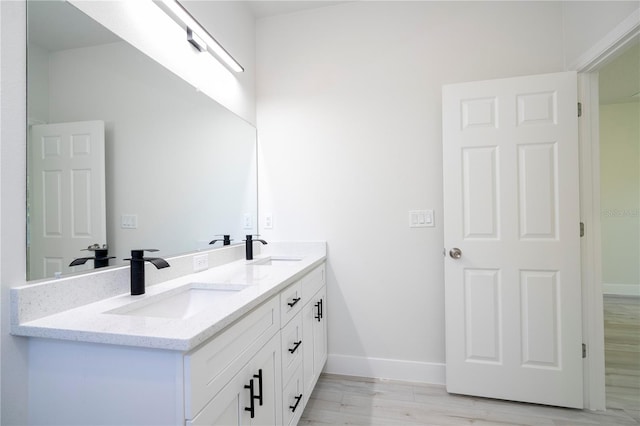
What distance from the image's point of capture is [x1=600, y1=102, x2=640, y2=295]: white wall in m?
4.14

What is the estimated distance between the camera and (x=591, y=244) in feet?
5.99

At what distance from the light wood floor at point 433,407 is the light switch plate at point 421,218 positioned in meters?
1.16

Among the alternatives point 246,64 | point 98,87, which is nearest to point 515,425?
point 98,87

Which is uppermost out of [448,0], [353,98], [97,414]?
[448,0]

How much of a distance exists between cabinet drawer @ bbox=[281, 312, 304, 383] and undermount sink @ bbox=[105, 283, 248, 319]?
1.13 ft

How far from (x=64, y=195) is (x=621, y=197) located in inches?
245

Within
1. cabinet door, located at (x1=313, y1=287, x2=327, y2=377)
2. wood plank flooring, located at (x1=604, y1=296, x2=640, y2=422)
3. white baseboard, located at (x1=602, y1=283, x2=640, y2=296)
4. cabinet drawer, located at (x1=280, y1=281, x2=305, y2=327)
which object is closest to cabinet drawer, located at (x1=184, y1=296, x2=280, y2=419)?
cabinet drawer, located at (x1=280, y1=281, x2=305, y2=327)

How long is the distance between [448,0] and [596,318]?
7.78 ft

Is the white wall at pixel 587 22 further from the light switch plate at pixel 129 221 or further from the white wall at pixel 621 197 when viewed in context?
the white wall at pixel 621 197

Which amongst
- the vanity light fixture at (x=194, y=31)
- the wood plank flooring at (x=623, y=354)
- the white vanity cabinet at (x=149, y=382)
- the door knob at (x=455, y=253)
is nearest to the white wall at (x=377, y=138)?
the door knob at (x=455, y=253)

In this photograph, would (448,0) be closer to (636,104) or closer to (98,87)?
(98,87)

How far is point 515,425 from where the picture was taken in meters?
1.65

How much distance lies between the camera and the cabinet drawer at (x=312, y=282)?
171cm

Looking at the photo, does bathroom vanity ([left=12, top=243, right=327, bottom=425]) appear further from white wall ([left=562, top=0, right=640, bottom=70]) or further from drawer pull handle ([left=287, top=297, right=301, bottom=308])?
white wall ([left=562, top=0, right=640, bottom=70])
